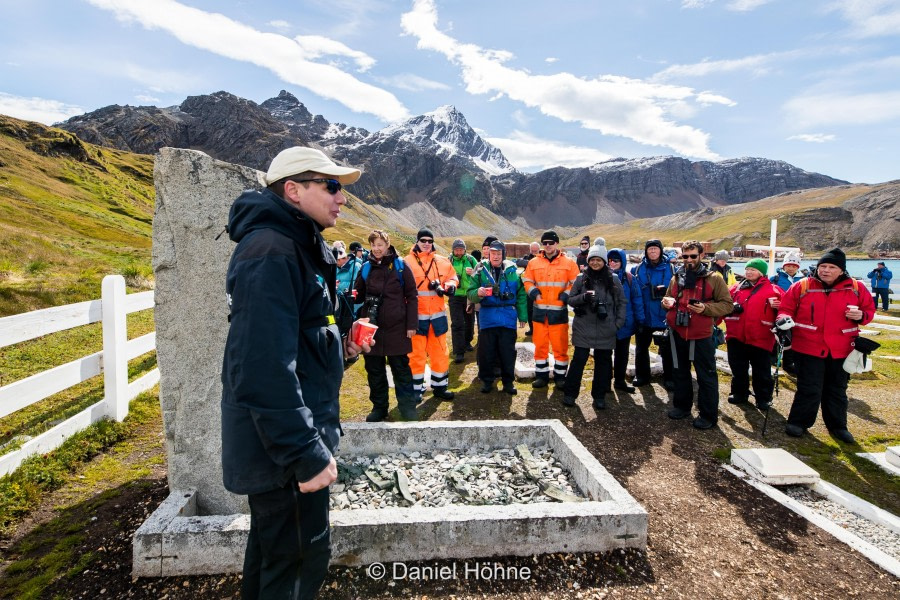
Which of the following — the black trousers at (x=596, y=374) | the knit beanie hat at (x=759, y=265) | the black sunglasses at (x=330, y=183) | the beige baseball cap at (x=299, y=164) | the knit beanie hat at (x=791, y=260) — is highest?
the beige baseball cap at (x=299, y=164)

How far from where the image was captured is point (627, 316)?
294 inches

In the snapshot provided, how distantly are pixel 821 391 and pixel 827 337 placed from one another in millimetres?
763

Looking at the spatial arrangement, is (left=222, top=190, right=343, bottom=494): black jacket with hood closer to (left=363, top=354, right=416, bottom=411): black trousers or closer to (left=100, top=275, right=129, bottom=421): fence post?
(left=363, top=354, right=416, bottom=411): black trousers

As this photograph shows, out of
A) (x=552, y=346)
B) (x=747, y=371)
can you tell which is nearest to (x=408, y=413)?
(x=552, y=346)

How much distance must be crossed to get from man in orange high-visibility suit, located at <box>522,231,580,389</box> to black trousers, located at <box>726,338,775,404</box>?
107 inches

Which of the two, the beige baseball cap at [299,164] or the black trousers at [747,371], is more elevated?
the beige baseball cap at [299,164]

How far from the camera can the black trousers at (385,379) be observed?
587 centimetres

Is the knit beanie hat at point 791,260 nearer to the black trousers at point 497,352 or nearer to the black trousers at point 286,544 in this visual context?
the black trousers at point 497,352

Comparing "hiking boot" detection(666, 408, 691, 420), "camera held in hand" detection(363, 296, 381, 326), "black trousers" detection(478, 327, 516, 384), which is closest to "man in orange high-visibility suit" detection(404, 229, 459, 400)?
"black trousers" detection(478, 327, 516, 384)

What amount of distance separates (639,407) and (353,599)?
5.28m

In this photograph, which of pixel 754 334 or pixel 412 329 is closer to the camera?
pixel 412 329

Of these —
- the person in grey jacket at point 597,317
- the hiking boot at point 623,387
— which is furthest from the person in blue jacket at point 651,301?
the person in grey jacket at point 597,317

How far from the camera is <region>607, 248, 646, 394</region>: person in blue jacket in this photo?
24.2ft

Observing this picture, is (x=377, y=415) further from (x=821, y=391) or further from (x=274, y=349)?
(x=821, y=391)
